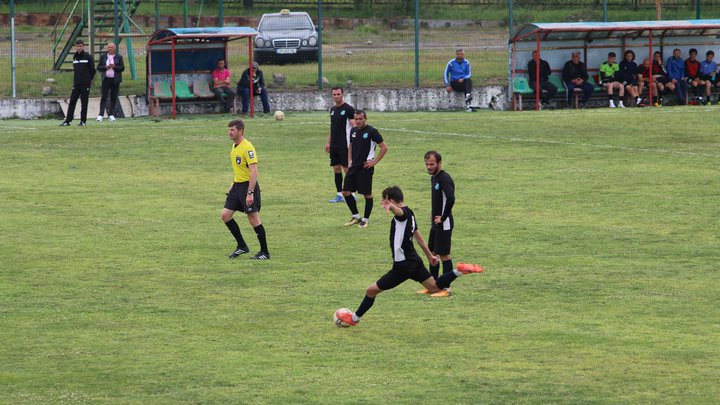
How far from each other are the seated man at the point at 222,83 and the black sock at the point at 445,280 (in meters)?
22.3

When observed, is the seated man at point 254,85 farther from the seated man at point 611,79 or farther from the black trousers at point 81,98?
the seated man at point 611,79

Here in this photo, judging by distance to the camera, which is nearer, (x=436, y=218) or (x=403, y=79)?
(x=436, y=218)

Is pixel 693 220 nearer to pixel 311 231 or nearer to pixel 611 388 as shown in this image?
pixel 311 231

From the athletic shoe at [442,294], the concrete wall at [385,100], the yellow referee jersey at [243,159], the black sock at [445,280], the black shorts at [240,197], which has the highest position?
the concrete wall at [385,100]

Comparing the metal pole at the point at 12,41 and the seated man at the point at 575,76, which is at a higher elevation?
the metal pole at the point at 12,41

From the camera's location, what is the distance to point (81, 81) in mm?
31359

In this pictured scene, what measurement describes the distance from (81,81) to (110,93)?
108 inches

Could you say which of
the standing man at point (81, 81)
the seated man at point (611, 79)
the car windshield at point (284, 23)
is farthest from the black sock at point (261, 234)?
the car windshield at point (284, 23)

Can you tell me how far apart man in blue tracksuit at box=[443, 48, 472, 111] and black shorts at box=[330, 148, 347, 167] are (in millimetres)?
16005

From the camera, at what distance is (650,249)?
1686 cm

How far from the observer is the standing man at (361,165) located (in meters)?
18.6

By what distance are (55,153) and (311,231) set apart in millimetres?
10753

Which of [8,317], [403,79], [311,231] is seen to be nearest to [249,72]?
[403,79]

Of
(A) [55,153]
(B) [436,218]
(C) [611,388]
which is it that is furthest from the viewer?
(A) [55,153]
